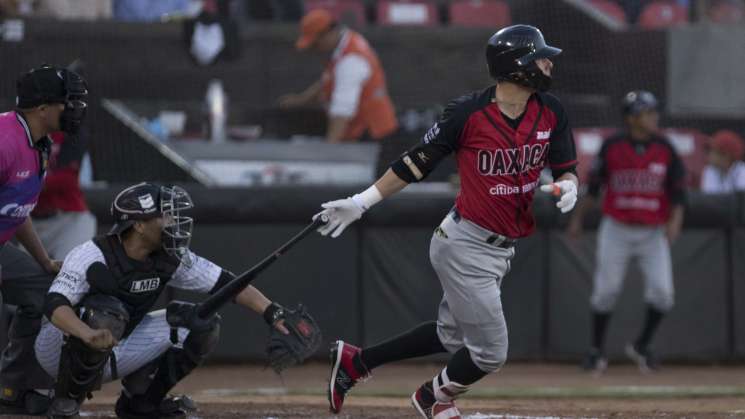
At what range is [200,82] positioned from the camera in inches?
404

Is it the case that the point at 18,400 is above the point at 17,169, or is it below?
below

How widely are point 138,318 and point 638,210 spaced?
448 cm

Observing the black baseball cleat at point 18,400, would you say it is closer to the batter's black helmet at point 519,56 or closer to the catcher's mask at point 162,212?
the catcher's mask at point 162,212

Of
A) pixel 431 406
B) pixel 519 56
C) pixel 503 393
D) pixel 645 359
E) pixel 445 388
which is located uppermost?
pixel 519 56

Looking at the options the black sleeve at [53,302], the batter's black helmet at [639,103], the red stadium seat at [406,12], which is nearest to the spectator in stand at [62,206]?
the black sleeve at [53,302]

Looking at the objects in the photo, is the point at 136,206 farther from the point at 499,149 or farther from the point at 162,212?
the point at 499,149

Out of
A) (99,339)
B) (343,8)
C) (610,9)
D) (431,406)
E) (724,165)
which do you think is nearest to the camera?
(99,339)

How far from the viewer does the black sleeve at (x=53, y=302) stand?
16.6ft

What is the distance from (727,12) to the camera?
1205cm

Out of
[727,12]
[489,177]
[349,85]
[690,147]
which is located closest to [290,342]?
[489,177]

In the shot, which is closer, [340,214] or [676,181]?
[340,214]

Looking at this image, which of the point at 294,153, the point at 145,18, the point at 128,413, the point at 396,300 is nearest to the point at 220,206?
the point at 294,153

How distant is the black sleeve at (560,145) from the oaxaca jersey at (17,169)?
87.8 inches

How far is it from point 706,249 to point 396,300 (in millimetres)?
2342
